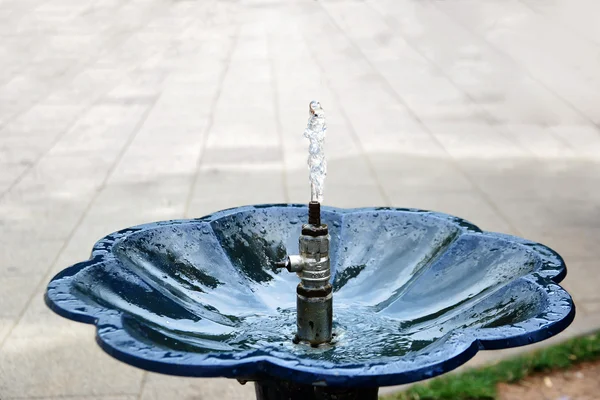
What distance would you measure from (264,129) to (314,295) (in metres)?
5.52

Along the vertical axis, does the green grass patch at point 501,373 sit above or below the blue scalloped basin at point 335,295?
below

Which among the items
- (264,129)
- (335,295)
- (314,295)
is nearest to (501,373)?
(335,295)

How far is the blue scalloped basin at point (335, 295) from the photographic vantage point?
161 centimetres

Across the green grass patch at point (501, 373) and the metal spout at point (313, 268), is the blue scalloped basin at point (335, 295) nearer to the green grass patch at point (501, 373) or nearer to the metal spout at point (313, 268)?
the metal spout at point (313, 268)

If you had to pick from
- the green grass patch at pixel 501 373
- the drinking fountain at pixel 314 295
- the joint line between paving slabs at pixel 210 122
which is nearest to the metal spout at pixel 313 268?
the drinking fountain at pixel 314 295

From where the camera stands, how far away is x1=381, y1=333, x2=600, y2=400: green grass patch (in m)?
3.46

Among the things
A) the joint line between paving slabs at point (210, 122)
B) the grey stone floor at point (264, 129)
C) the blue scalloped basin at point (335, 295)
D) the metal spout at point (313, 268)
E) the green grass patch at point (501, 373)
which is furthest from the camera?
the joint line between paving slabs at point (210, 122)

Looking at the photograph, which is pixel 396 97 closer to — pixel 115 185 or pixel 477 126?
pixel 477 126

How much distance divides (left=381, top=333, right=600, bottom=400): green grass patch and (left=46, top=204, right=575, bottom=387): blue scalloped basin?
1.22 meters

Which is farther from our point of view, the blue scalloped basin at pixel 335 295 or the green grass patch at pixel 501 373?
the green grass patch at pixel 501 373

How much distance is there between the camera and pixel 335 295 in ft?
7.77

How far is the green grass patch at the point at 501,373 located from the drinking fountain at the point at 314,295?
1.23 meters

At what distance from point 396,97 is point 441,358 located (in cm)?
702

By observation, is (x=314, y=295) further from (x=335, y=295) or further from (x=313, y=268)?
(x=335, y=295)
